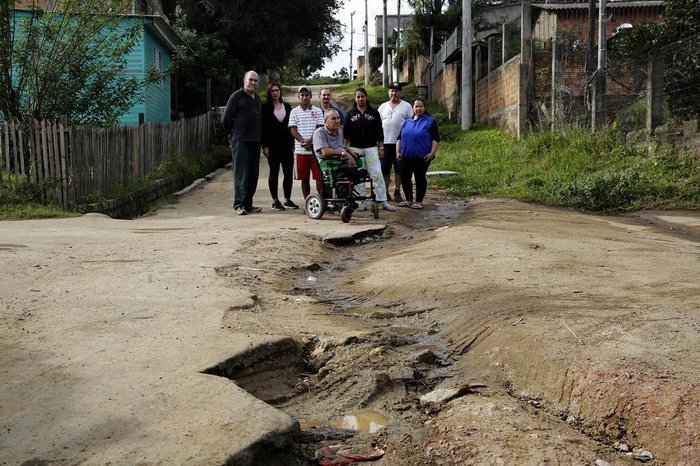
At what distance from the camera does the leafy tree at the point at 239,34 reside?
25.5m

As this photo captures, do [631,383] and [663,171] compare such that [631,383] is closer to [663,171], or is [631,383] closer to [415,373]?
[415,373]

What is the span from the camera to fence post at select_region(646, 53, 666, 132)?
40.5ft

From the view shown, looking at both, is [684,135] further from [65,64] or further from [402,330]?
[65,64]

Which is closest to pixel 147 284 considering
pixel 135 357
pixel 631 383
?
pixel 135 357

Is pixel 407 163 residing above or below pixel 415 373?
above

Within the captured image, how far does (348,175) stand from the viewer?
9.04 metres

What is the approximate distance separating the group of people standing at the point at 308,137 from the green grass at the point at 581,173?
2294 mm

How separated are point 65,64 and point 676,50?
893 centimetres

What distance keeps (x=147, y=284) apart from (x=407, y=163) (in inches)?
223

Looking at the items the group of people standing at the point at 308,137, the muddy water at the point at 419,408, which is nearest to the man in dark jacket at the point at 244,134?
the group of people standing at the point at 308,137

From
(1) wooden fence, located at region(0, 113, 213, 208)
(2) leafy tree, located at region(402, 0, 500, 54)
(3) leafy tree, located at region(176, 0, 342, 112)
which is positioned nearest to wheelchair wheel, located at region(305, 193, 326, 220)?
(1) wooden fence, located at region(0, 113, 213, 208)

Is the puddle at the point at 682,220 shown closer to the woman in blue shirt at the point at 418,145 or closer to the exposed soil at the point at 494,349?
the exposed soil at the point at 494,349

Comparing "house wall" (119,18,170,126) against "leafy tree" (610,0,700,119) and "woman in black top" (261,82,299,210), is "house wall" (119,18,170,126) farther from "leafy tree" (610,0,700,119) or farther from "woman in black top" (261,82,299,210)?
"leafy tree" (610,0,700,119)

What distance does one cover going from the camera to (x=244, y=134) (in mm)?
9711
